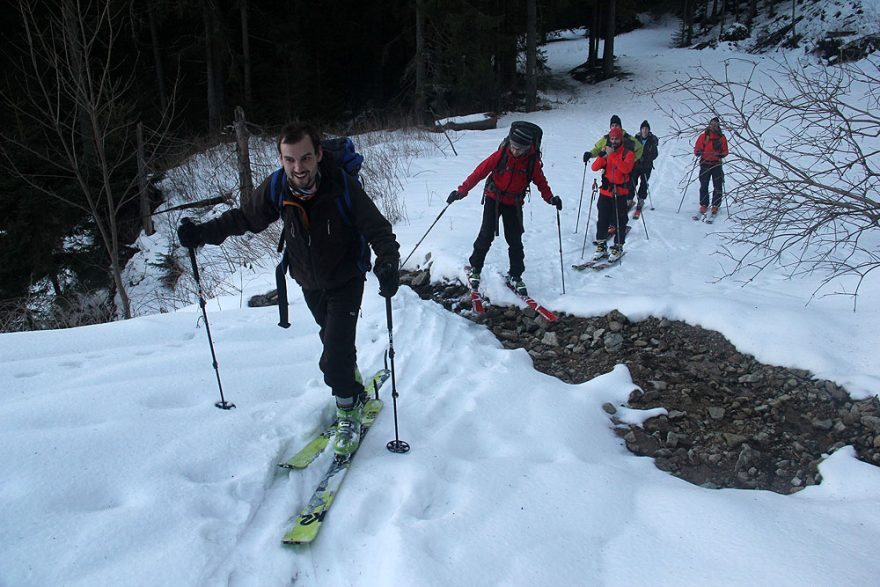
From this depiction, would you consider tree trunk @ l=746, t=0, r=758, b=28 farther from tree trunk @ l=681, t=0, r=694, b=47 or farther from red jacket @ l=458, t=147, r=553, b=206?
red jacket @ l=458, t=147, r=553, b=206

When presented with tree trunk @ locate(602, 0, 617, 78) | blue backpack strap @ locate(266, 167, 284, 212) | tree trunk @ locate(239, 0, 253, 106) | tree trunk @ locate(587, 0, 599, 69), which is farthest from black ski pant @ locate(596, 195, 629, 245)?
tree trunk @ locate(587, 0, 599, 69)

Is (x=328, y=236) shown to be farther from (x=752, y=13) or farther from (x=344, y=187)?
(x=752, y=13)

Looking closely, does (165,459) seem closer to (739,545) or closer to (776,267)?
(739,545)

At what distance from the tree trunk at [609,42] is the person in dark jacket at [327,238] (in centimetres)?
3096

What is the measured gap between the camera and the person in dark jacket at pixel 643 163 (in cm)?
990

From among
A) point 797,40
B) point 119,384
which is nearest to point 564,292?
point 119,384

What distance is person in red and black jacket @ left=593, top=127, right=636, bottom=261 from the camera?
7.85m

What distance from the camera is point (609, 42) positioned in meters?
29.6

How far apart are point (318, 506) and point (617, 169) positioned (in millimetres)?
6720

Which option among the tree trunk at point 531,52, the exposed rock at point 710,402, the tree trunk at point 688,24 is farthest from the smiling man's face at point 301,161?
the tree trunk at point 688,24

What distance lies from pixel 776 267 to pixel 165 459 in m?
7.92

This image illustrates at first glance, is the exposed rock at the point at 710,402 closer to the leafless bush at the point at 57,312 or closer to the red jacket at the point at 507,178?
the red jacket at the point at 507,178

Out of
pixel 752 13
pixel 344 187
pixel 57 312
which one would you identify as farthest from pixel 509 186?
pixel 752 13

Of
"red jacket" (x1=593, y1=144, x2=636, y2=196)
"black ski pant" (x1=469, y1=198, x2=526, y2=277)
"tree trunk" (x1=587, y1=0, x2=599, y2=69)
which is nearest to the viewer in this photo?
"black ski pant" (x1=469, y1=198, x2=526, y2=277)
